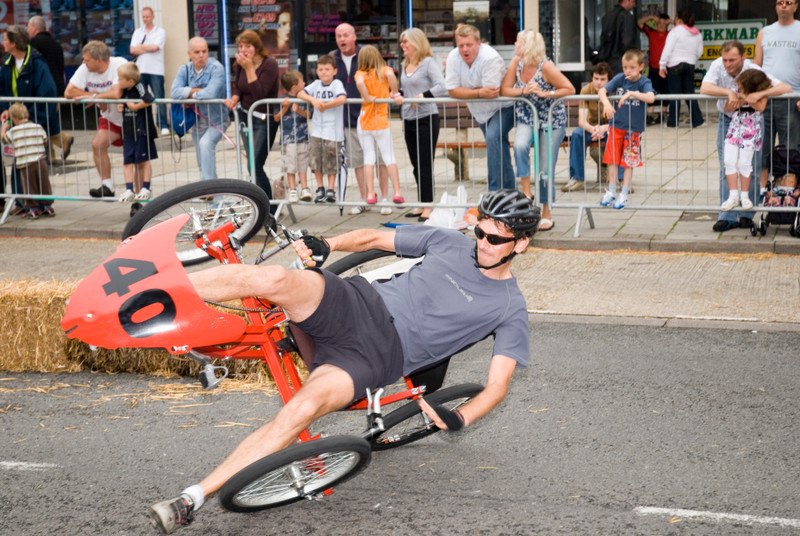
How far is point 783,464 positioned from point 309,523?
84.7 inches

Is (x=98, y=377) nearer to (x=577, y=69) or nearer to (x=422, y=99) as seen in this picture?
(x=422, y=99)

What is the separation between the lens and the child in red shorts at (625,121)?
9781 mm

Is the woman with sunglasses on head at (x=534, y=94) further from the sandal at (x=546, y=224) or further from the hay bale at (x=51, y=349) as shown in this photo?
the hay bale at (x=51, y=349)

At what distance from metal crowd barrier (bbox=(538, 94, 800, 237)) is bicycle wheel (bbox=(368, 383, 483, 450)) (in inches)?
195

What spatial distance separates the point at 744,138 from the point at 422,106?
303cm

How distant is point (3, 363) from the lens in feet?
20.8

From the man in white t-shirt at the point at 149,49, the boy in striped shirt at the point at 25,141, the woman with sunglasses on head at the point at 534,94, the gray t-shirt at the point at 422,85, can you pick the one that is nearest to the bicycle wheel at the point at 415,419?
the woman with sunglasses on head at the point at 534,94

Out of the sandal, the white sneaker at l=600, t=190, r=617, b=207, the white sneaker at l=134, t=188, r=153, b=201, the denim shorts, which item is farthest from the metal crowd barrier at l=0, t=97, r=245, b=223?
the white sneaker at l=600, t=190, r=617, b=207

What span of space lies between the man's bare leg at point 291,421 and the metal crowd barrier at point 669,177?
18.5ft

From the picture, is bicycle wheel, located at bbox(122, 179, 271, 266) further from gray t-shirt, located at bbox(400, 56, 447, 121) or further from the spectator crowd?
gray t-shirt, located at bbox(400, 56, 447, 121)

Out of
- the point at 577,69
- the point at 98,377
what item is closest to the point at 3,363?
the point at 98,377

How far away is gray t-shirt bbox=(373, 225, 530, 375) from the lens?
4406 mm

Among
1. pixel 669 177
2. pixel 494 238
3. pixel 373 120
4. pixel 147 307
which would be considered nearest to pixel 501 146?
pixel 373 120

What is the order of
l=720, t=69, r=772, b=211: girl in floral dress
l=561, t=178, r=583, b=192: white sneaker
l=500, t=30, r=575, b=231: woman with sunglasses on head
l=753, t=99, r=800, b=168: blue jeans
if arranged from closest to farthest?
1. l=720, t=69, r=772, b=211: girl in floral dress
2. l=753, t=99, r=800, b=168: blue jeans
3. l=500, t=30, r=575, b=231: woman with sunglasses on head
4. l=561, t=178, r=583, b=192: white sneaker
